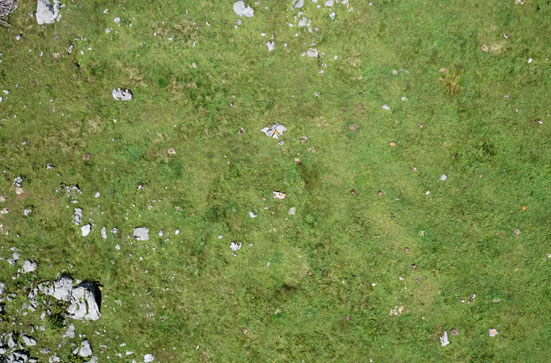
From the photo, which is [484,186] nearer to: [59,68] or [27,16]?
[59,68]

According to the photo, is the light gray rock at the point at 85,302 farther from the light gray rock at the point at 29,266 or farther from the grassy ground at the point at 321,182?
the light gray rock at the point at 29,266

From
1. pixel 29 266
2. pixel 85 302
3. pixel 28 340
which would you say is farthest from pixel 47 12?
pixel 28 340

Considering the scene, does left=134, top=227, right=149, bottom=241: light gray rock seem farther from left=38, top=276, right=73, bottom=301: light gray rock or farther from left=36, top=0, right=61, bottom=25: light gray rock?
left=36, top=0, right=61, bottom=25: light gray rock

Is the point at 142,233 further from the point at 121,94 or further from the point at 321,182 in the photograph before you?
the point at 321,182

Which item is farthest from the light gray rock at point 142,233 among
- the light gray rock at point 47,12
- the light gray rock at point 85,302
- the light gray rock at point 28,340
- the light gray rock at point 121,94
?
the light gray rock at point 47,12

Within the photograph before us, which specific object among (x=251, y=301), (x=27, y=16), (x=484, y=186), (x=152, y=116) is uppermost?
(x=27, y=16)

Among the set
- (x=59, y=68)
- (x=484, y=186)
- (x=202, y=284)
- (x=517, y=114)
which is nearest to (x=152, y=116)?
(x=59, y=68)
